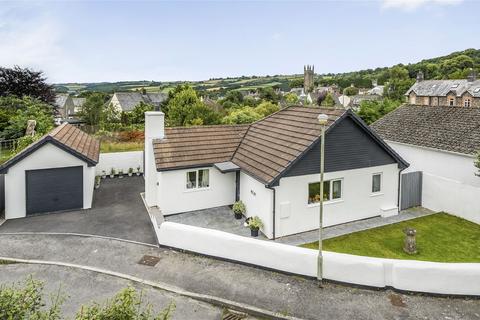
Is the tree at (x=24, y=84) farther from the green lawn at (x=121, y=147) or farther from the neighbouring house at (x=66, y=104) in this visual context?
the neighbouring house at (x=66, y=104)

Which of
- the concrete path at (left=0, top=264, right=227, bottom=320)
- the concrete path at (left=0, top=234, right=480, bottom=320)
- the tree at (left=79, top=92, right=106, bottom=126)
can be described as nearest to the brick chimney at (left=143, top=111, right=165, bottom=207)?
the concrete path at (left=0, top=234, right=480, bottom=320)

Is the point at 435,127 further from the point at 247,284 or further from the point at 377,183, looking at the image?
the point at 247,284

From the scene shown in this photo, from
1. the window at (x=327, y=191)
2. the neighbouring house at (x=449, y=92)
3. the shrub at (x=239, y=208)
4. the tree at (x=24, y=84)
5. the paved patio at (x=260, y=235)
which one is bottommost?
the paved patio at (x=260, y=235)

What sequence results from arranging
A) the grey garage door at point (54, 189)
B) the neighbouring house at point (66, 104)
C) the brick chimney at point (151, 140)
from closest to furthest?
1. the grey garage door at point (54, 189)
2. the brick chimney at point (151, 140)
3. the neighbouring house at point (66, 104)

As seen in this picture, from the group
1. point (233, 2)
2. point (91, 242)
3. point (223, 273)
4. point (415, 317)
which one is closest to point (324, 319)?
point (415, 317)

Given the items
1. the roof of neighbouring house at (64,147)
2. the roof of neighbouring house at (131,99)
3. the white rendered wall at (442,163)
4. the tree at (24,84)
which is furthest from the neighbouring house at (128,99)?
the white rendered wall at (442,163)

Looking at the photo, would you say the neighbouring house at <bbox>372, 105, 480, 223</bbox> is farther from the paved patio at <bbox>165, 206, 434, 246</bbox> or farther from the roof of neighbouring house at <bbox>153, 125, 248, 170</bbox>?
the roof of neighbouring house at <bbox>153, 125, 248, 170</bbox>

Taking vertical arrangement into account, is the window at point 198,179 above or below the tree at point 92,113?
below

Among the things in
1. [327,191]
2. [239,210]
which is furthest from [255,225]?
[327,191]
